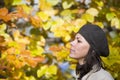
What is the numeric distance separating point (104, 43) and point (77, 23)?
1.05 metres

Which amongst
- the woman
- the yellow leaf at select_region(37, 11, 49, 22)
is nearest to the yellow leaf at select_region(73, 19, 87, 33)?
the yellow leaf at select_region(37, 11, 49, 22)

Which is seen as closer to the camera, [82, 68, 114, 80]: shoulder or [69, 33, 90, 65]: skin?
[82, 68, 114, 80]: shoulder

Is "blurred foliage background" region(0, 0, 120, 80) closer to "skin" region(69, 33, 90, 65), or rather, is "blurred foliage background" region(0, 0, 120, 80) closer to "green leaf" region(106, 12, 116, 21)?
"green leaf" region(106, 12, 116, 21)

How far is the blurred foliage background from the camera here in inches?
163

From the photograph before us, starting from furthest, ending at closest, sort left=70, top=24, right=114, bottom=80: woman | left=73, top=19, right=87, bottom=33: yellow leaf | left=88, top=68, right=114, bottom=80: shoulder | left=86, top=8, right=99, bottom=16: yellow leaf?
1. left=86, top=8, right=99, bottom=16: yellow leaf
2. left=73, top=19, right=87, bottom=33: yellow leaf
3. left=70, top=24, right=114, bottom=80: woman
4. left=88, top=68, right=114, bottom=80: shoulder

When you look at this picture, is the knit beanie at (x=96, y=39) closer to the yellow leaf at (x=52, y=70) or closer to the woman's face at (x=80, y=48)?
the woman's face at (x=80, y=48)

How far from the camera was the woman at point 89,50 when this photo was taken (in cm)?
318

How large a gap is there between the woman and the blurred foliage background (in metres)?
0.89

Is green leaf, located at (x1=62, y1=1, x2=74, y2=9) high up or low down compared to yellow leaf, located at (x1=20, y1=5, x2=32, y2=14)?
down

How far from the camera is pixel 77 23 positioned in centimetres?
428

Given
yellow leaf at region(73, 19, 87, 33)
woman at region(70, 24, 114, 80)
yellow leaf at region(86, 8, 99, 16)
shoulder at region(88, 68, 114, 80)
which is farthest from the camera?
yellow leaf at region(86, 8, 99, 16)

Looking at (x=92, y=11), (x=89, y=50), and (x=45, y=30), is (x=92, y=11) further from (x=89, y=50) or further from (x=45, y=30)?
(x=89, y=50)

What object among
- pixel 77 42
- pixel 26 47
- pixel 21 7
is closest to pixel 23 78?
pixel 26 47

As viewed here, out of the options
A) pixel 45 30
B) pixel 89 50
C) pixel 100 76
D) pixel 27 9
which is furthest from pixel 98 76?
pixel 45 30
